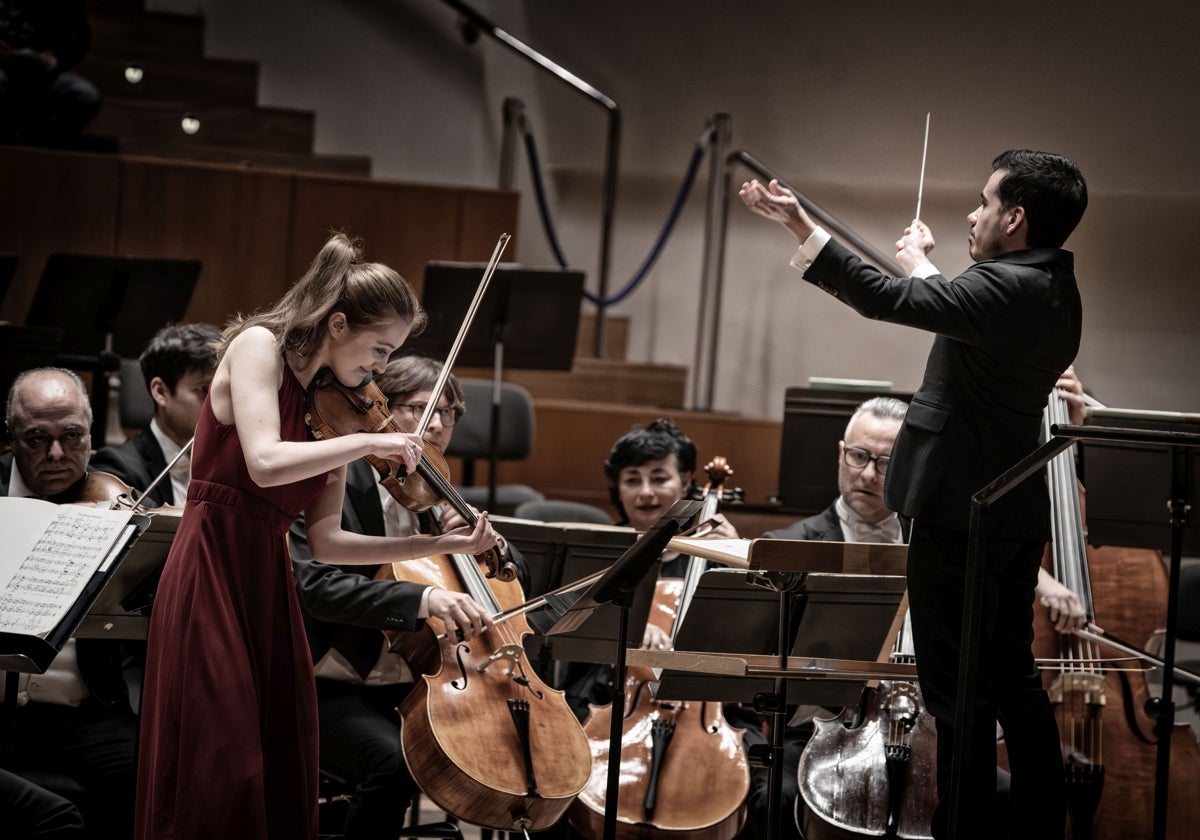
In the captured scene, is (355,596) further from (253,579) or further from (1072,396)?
(1072,396)

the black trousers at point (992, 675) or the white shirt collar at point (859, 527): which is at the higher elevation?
the white shirt collar at point (859, 527)

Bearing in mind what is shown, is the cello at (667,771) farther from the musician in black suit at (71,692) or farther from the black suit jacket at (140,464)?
the black suit jacket at (140,464)

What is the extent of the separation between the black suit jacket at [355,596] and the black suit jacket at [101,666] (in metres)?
0.40

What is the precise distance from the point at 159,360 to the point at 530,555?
1.03m

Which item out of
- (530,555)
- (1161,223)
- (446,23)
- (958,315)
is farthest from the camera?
(446,23)

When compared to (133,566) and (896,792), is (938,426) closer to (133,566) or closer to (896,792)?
(896,792)

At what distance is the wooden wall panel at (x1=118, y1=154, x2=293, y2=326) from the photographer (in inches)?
253

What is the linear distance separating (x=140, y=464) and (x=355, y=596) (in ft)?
2.32

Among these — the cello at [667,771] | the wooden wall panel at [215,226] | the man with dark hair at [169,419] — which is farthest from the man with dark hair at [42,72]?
the cello at [667,771]

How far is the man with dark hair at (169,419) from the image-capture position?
319 centimetres

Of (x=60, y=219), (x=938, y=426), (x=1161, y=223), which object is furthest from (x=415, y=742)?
(x=60, y=219)

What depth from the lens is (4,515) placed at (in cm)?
242

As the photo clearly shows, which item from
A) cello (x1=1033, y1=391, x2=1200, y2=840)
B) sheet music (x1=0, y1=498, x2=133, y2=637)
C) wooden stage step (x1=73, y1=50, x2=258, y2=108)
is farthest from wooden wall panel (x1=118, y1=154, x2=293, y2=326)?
cello (x1=1033, y1=391, x2=1200, y2=840)

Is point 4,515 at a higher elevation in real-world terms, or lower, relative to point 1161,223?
lower
